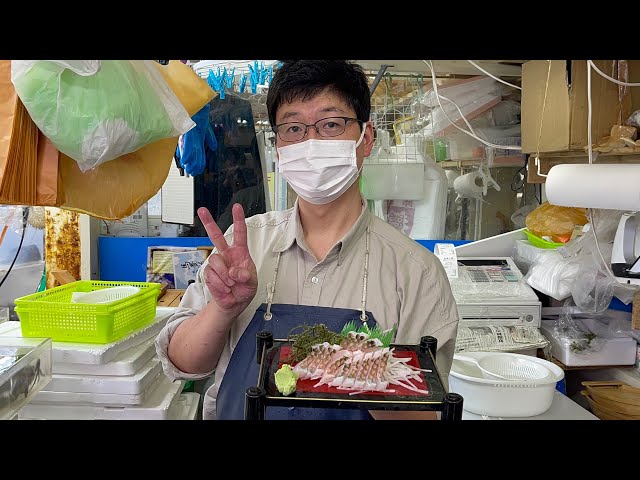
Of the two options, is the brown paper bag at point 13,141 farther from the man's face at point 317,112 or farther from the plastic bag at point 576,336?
the plastic bag at point 576,336

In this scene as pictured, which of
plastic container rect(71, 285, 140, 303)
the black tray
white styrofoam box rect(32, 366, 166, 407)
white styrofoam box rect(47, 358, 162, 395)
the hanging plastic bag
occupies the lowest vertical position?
white styrofoam box rect(32, 366, 166, 407)

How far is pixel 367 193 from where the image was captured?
3.39 metres

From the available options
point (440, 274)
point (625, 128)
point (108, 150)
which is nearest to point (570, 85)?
point (625, 128)

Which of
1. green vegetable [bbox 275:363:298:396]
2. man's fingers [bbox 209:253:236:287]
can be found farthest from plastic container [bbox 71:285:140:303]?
green vegetable [bbox 275:363:298:396]

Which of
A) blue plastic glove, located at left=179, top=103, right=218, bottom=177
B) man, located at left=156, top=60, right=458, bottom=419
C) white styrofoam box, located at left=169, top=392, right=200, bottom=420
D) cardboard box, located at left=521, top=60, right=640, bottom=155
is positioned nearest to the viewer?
man, located at left=156, top=60, right=458, bottom=419

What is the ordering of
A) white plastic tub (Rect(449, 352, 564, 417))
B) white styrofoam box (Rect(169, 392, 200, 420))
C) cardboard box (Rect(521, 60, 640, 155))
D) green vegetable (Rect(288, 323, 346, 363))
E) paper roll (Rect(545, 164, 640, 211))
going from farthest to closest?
white styrofoam box (Rect(169, 392, 200, 420)), cardboard box (Rect(521, 60, 640, 155)), white plastic tub (Rect(449, 352, 564, 417)), paper roll (Rect(545, 164, 640, 211)), green vegetable (Rect(288, 323, 346, 363))

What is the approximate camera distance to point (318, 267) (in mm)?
1572

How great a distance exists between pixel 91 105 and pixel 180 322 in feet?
2.05

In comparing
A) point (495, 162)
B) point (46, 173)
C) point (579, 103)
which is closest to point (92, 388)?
point (46, 173)

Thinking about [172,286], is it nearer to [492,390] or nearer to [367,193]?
[367,193]

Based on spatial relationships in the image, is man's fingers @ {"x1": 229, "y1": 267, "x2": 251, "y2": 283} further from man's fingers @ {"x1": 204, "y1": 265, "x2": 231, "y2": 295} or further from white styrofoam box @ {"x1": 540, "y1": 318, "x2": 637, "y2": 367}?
white styrofoam box @ {"x1": 540, "y1": 318, "x2": 637, "y2": 367}

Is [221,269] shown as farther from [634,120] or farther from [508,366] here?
[634,120]

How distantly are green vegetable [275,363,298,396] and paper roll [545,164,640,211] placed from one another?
4.31ft

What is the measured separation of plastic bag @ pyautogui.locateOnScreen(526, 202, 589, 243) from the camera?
9.53ft
